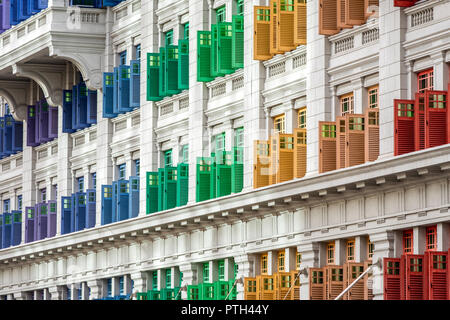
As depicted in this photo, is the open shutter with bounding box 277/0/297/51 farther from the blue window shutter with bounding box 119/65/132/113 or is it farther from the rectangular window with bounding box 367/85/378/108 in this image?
the blue window shutter with bounding box 119/65/132/113

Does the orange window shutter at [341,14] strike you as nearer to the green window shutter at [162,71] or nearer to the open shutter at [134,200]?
the green window shutter at [162,71]

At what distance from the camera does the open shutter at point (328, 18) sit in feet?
134

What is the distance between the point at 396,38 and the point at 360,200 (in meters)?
4.37

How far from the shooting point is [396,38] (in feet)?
124

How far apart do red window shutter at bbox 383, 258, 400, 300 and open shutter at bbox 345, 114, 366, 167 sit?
132 inches

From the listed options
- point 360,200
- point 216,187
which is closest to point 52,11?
point 216,187

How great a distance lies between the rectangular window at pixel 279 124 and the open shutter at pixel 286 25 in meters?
2.31

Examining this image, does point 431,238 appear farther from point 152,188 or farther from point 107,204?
point 107,204

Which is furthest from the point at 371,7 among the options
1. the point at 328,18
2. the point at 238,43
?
the point at 238,43

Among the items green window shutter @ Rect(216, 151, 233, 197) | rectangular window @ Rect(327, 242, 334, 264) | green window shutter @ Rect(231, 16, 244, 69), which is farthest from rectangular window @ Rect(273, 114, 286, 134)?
rectangular window @ Rect(327, 242, 334, 264)

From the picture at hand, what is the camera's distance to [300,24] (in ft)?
140

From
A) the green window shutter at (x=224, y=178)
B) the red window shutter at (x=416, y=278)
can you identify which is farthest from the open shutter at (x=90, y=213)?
the red window shutter at (x=416, y=278)

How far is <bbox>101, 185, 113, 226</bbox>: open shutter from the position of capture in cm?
5512
